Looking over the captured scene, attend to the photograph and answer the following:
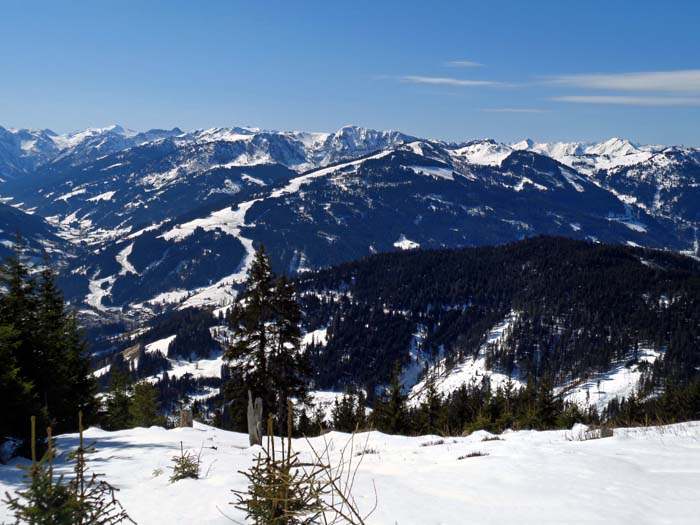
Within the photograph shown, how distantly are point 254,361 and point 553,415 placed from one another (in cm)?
2254

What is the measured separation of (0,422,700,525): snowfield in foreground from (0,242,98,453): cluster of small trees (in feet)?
13.0

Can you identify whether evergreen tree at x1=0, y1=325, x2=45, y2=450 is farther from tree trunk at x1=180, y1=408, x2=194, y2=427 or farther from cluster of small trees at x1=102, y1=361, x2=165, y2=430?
cluster of small trees at x1=102, y1=361, x2=165, y2=430

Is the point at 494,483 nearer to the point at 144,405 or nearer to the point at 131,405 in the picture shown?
the point at 144,405

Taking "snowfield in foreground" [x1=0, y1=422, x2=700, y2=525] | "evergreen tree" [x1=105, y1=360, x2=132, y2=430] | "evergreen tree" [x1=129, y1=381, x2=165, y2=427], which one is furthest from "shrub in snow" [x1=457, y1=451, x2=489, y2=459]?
"evergreen tree" [x1=129, y1=381, x2=165, y2=427]

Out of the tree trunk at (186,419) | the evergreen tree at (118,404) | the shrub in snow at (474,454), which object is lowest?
the evergreen tree at (118,404)

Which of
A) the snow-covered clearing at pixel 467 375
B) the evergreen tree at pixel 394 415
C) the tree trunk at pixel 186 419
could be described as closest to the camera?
the tree trunk at pixel 186 419

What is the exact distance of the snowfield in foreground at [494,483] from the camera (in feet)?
22.9

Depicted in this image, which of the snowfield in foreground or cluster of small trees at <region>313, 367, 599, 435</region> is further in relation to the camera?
cluster of small trees at <region>313, 367, 599, 435</region>

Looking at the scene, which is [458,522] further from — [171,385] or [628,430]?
[171,385]

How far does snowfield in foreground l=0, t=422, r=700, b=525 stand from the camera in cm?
697

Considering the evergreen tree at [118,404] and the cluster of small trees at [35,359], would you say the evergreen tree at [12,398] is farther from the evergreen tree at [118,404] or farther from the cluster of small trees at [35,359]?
the evergreen tree at [118,404]

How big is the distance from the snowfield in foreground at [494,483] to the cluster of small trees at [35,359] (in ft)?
13.0

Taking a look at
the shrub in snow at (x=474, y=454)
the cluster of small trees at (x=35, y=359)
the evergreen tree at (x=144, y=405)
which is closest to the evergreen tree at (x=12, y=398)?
the cluster of small trees at (x=35, y=359)

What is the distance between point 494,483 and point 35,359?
801 inches
